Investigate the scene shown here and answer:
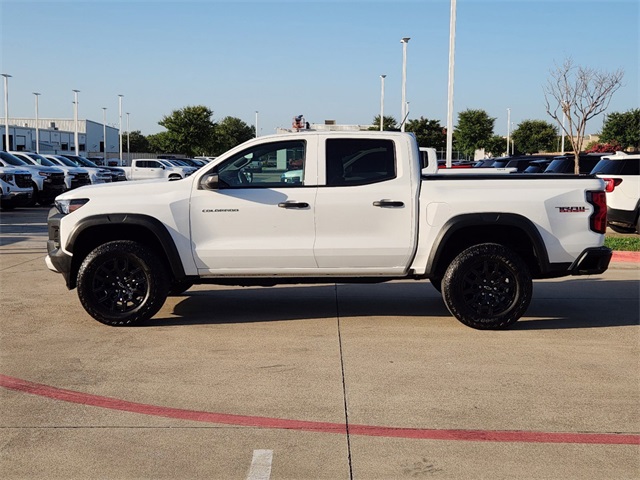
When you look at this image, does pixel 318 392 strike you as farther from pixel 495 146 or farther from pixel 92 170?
pixel 495 146

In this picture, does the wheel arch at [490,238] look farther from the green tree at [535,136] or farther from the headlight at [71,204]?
the green tree at [535,136]

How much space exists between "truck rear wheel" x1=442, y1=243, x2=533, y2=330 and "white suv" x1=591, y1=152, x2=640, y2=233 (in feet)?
27.3

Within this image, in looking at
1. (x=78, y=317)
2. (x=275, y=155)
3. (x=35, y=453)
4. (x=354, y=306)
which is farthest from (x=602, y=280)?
(x=35, y=453)

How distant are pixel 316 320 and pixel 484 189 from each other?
2197 mm

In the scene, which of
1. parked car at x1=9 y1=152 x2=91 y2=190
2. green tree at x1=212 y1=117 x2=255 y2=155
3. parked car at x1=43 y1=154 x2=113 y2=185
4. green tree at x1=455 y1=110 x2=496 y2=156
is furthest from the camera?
green tree at x1=212 y1=117 x2=255 y2=155

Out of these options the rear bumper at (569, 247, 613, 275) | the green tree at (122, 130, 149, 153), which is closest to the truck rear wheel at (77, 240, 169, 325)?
the rear bumper at (569, 247, 613, 275)

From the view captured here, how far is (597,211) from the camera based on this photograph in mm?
7453

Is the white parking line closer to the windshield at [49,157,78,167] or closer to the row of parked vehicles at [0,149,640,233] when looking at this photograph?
the row of parked vehicles at [0,149,640,233]

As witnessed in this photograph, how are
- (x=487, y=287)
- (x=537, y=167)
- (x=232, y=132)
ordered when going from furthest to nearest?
(x=232, y=132) < (x=537, y=167) < (x=487, y=287)

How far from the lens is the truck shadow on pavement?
8.03m

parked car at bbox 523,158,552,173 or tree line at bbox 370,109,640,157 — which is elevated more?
tree line at bbox 370,109,640,157

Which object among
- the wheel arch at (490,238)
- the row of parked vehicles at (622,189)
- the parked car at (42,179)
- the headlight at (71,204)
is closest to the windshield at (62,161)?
the parked car at (42,179)

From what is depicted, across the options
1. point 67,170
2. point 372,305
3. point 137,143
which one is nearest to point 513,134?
point 137,143

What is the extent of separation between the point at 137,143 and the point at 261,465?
129 m
